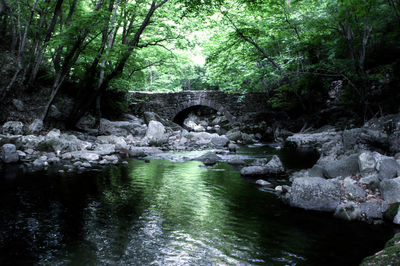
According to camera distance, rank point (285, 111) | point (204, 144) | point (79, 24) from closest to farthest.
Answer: point (79, 24) < point (204, 144) < point (285, 111)

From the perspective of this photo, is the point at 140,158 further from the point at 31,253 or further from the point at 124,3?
the point at 31,253

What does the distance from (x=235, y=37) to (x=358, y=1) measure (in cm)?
393

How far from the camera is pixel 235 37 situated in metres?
10.5

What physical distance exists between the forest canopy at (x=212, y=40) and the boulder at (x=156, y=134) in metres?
2.81

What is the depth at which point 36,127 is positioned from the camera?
1069cm

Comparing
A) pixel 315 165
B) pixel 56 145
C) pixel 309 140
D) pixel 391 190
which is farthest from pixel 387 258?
pixel 309 140

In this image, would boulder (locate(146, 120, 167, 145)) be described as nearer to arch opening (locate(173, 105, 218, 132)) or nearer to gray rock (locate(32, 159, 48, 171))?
gray rock (locate(32, 159, 48, 171))

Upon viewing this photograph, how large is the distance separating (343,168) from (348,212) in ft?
6.21

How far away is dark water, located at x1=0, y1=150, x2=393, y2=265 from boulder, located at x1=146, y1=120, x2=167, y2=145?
742cm

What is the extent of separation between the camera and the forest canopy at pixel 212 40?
9.95 metres

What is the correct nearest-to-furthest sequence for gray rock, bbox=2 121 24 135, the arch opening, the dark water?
the dark water < gray rock, bbox=2 121 24 135 < the arch opening

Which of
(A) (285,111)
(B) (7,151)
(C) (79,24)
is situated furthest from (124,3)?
(A) (285,111)

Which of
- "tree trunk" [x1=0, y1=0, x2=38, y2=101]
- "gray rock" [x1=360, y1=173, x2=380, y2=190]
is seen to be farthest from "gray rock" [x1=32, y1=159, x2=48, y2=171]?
"gray rock" [x1=360, y1=173, x2=380, y2=190]

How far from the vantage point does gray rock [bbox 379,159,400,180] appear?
498cm
